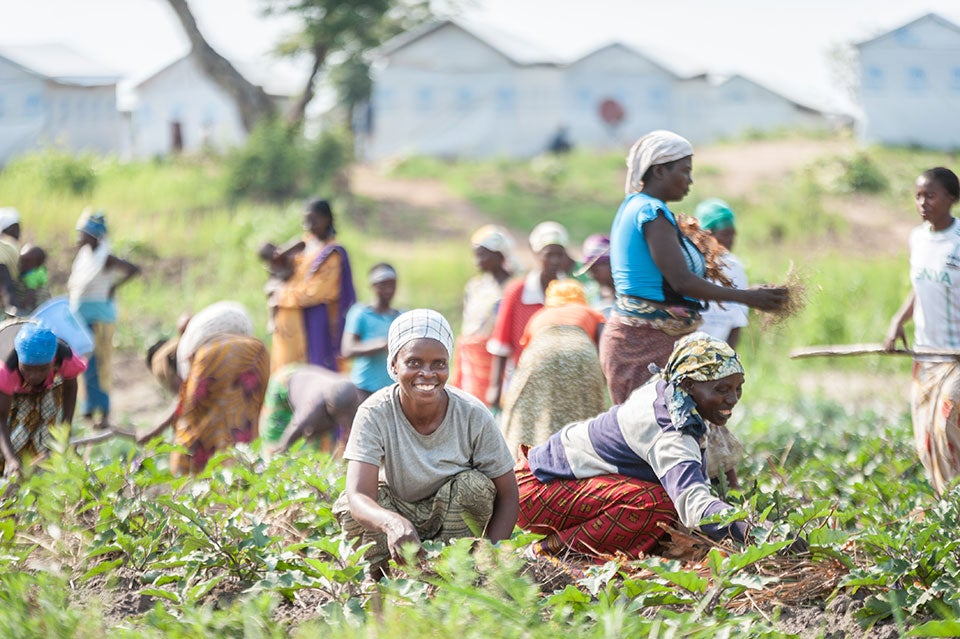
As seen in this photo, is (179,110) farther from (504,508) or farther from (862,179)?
(504,508)

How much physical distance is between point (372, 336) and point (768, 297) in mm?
3341

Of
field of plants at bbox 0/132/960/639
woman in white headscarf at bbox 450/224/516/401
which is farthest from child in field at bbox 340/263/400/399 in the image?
field of plants at bbox 0/132/960/639

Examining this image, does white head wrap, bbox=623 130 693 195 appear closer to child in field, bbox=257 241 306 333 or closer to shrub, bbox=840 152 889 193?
child in field, bbox=257 241 306 333

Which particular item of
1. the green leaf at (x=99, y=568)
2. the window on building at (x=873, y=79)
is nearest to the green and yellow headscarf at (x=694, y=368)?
the green leaf at (x=99, y=568)

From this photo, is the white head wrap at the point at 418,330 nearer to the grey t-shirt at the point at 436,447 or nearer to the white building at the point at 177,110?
the grey t-shirt at the point at 436,447

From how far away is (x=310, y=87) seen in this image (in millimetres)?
27406

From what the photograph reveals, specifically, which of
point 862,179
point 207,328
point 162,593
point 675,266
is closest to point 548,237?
point 207,328

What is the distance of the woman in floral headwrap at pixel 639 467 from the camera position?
411 cm

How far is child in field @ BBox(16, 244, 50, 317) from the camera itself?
311 inches

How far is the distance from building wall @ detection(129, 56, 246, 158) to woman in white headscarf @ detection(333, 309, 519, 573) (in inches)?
1203

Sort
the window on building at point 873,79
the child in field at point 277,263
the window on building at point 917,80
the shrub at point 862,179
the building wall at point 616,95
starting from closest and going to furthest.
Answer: the child in field at point 277,263
the shrub at point 862,179
the window on building at point 917,80
the window on building at point 873,79
the building wall at point 616,95

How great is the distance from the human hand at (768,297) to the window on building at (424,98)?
3068cm

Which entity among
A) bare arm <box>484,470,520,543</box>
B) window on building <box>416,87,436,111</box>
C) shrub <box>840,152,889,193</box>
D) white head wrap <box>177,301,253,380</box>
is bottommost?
bare arm <box>484,470,520,543</box>

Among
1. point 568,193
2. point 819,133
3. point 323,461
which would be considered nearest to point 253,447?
point 323,461
